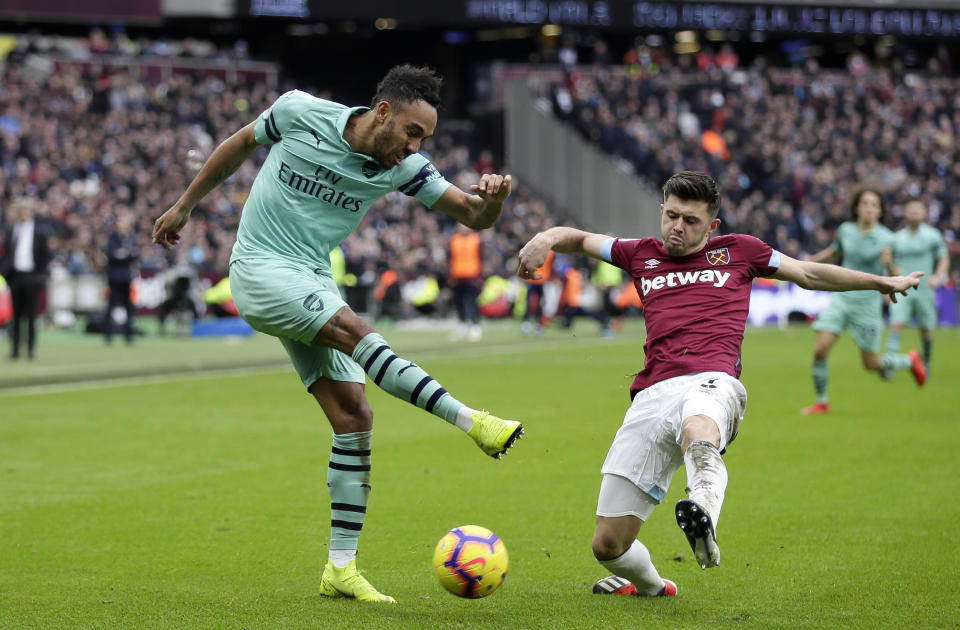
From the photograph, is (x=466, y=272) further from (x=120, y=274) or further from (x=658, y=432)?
(x=658, y=432)

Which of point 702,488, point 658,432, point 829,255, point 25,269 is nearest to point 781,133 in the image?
point 25,269

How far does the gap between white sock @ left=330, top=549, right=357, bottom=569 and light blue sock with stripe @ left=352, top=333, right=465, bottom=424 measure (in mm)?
892

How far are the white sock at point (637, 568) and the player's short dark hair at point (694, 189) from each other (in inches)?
61.0

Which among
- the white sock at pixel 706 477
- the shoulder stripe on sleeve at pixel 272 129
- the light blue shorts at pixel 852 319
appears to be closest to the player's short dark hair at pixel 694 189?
the white sock at pixel 706 477

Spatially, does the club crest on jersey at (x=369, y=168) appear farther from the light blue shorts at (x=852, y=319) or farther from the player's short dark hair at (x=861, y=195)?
the player's short dark hair at (x=861, y=195)

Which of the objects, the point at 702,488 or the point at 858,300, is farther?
the point at 858,300

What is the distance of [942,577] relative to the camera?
6.00 m

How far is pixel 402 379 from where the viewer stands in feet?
17.1

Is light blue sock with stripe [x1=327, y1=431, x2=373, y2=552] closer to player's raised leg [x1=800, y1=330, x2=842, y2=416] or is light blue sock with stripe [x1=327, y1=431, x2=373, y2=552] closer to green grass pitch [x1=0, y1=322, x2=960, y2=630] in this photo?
green grass pitch [x1=0, y1=322, x2=960, y2=630]

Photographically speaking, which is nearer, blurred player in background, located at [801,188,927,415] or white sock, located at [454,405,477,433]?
white sock, located at [454,405,477,433]

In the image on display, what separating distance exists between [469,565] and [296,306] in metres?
1.34

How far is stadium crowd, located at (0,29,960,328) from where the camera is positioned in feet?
103

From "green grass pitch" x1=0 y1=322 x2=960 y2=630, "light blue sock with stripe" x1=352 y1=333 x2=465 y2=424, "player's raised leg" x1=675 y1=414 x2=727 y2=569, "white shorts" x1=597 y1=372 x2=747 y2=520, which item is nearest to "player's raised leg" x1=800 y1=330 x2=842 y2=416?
"green grass pitch" x1=0 y1=322 x2=960 y2=630

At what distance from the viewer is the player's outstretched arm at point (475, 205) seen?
18.9ft
